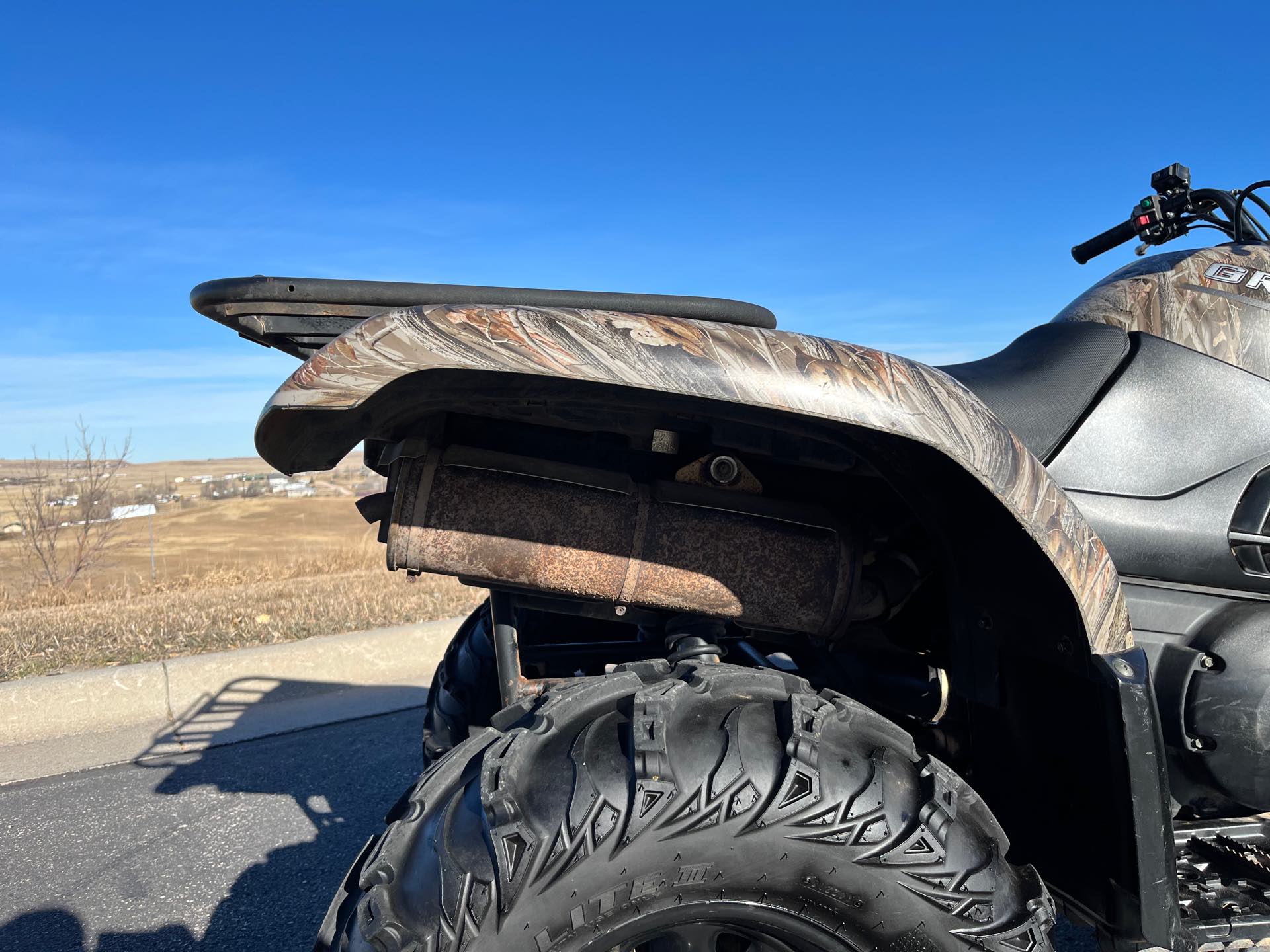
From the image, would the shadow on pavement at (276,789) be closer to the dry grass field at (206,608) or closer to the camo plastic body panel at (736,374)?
the dry grass field at (206,608)

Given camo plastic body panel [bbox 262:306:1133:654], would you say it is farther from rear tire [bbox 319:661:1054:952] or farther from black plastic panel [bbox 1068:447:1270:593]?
rear tire [bbox 319:661:1054:952]

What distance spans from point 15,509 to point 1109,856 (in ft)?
41.1

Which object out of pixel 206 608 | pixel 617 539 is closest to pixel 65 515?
pixel 206 608

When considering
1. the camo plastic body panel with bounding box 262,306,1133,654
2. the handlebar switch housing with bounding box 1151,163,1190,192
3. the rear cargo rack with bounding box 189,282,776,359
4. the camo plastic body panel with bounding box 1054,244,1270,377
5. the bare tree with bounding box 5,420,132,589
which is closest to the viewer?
the camo plastic body panel with bounding box 262,306,1133,654

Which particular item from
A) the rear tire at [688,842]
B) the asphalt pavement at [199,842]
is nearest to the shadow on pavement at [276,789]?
→ the asphalt pavement at [199,842]

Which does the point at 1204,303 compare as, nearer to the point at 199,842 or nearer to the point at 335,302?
the point at 335,302

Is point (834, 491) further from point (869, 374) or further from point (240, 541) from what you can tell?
point (240, 541)

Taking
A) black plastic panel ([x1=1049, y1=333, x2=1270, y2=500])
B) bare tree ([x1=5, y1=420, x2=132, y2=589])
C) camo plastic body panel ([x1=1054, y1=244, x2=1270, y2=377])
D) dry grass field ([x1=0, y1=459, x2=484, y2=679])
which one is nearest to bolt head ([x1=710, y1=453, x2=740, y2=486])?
black plastic panel ([x1=1049, y1=333, x2=1270, y2=500])

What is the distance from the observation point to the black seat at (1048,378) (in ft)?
5.97

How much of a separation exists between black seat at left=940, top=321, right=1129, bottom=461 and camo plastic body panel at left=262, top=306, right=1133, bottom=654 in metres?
0.34

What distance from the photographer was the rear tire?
1249 millimetres

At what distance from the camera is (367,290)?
53.2 inches

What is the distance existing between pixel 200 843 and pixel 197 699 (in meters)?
1.61

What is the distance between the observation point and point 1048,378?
1.89 metres
